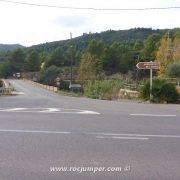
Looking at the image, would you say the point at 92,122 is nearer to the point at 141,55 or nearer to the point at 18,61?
the point at 141,55

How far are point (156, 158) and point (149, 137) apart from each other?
2.58m

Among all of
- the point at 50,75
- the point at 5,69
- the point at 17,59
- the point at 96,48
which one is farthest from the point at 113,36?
the point at 96,48

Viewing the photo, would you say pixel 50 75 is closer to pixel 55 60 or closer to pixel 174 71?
pixel 55 60

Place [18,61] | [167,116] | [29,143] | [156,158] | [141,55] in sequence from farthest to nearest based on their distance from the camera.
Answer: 1. [18,61]
2. [141,55]
3. [167,116]
4. [29,143]
5. [156,158]

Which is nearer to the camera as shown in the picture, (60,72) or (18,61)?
(60,72)

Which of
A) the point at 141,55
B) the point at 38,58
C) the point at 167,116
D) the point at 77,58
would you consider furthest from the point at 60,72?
the point at 167,116

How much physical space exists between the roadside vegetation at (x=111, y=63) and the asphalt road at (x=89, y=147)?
13.3 meters

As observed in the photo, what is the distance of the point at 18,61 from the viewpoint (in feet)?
630

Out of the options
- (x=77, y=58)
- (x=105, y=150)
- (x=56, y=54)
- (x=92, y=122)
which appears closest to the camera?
(x=105, y=150)

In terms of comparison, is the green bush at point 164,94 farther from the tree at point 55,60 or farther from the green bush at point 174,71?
the tree at point 55,60

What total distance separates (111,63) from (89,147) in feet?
421

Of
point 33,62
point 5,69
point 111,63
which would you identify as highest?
point 33,62

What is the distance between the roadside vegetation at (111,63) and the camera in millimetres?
49366

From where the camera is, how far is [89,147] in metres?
9.94
